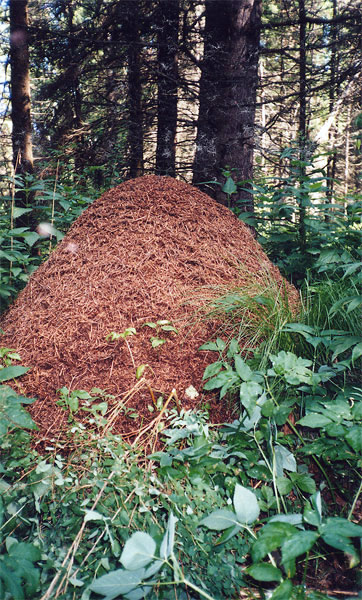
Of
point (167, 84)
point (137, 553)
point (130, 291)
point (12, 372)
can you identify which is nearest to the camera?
point (137, 553)

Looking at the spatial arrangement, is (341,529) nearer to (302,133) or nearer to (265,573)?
(265,573)

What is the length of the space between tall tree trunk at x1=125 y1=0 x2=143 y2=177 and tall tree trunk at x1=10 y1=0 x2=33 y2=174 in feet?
5.07

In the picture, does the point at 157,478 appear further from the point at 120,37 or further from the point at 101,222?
the point at 120,37

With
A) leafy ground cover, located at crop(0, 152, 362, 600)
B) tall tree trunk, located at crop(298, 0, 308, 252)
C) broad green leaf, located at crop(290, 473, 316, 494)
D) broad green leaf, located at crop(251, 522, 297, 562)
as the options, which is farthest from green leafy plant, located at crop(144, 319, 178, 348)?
tall tree trunk, located at crop(298, 0, 308, 252)

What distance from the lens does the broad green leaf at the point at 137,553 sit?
39.7 inches

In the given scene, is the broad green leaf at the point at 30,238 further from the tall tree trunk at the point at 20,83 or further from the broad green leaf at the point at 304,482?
the tall tree trunk at the point at 20,83

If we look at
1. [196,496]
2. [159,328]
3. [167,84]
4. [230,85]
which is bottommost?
[196,496]

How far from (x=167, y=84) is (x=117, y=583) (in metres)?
5.87

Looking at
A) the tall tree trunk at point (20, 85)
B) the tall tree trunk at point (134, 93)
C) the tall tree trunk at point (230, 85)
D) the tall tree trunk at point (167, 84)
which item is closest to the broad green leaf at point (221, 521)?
the tall tree trunk at point (230, 85)

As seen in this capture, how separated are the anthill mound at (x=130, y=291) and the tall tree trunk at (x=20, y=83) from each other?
366 cm

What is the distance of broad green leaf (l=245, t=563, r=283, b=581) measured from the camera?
3.61 feet

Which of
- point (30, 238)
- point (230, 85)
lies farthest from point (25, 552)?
point (230, 85)

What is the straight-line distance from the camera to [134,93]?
5676 mm

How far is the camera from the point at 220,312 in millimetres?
2465
